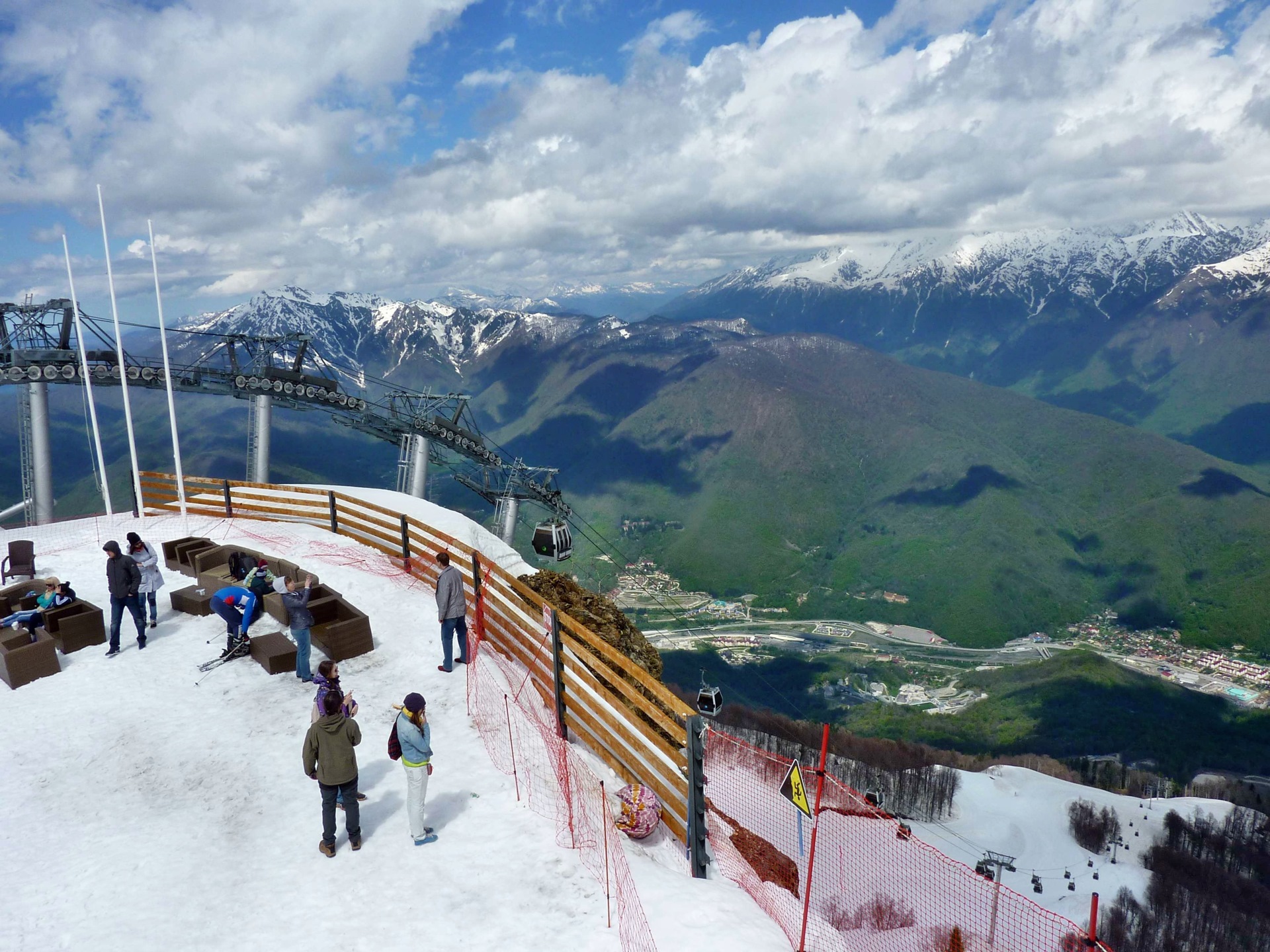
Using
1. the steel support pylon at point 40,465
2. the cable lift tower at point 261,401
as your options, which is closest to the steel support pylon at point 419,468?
the cable lift tower at point 261,401

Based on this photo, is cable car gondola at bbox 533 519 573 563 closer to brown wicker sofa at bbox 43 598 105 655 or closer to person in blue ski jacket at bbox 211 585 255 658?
person in blue ski jacket at bbox 211 585 255 658

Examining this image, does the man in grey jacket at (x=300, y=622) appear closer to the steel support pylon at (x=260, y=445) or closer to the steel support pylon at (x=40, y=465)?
the steel support pylon at (x=40, y=465)

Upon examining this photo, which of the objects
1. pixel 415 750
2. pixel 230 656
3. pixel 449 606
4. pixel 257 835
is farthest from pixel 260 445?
pixel 415 750

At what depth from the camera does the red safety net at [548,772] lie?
8.65m

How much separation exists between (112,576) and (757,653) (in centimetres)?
17249

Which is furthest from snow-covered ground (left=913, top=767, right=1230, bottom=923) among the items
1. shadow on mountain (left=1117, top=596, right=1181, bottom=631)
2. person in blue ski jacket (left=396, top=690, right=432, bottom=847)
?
shadow on mountain (left=1117, top=596, right=1181, bottom=631)

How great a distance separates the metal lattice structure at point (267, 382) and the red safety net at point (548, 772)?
23.2 meters

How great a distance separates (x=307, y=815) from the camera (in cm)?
988

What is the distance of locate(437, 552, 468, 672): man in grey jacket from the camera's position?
13031 millimetres

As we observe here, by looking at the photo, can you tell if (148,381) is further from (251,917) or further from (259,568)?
(251,917)

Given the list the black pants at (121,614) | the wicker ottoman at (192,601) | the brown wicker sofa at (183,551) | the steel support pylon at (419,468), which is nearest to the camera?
the black pants at (121,614)

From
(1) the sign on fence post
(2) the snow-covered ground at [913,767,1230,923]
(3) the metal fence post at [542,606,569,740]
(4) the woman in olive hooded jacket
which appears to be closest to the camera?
(1) the sign on fence post

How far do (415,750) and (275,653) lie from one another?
20.4 ft

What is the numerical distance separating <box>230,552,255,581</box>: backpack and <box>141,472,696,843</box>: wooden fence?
3.59 m
